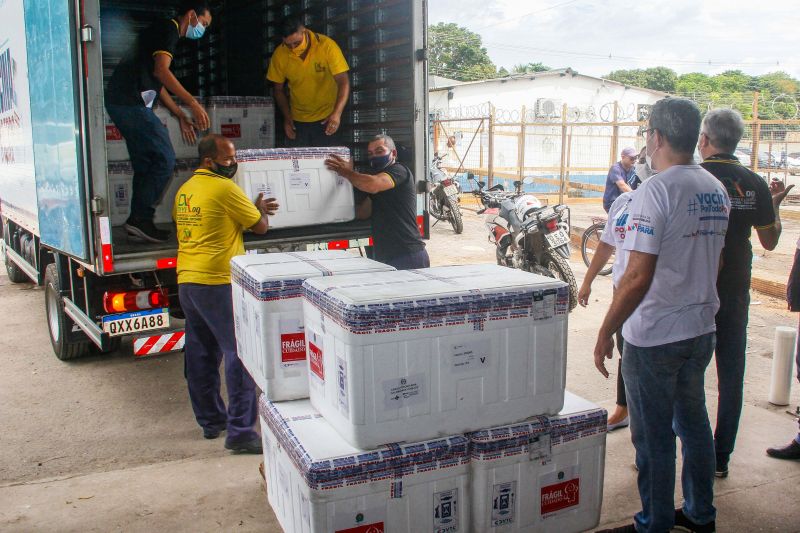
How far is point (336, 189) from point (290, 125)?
117cm

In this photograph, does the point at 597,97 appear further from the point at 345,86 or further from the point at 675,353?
the point at 675,353

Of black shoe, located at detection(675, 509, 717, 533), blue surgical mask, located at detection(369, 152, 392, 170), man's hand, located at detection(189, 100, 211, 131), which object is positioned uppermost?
man's hand, located at detection(189, 100, 211, 131)

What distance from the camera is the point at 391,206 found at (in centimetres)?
523

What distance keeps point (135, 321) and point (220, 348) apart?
0.82 m

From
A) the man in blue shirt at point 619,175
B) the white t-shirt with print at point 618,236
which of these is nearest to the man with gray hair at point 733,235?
the white t-shirt with print at point 618,236

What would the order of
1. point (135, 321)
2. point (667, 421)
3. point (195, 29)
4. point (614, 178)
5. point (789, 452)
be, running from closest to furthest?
point (667, 421) < point (789, 452) < point (135, 321) < point (195, 29) < point (614, 178)

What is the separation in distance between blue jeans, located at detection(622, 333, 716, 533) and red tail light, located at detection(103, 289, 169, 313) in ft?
10.7

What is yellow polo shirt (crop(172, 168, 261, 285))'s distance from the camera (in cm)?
418

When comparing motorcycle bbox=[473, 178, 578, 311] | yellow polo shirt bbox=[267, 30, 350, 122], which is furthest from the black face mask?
motorcycle bbox=[473, 178, 578, 311]

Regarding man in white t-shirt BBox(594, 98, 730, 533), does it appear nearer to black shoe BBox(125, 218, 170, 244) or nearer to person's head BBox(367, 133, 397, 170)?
person's head BBox(367, 133, 397, 170)

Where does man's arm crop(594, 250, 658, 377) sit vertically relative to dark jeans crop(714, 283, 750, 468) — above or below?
above

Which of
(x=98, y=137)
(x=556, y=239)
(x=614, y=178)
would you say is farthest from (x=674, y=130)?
(x=614, y=178)

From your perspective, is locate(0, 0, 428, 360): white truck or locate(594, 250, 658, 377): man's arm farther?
locate(0, 0, 428, 360): white truck

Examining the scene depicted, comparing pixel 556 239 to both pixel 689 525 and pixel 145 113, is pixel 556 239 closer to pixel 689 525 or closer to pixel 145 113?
pixel 145 113
